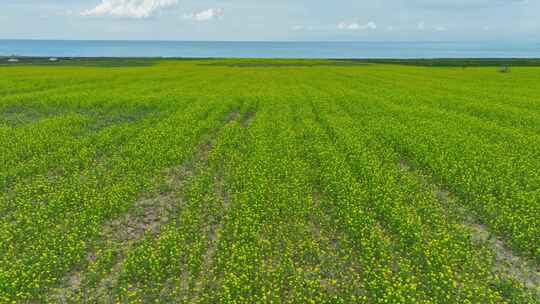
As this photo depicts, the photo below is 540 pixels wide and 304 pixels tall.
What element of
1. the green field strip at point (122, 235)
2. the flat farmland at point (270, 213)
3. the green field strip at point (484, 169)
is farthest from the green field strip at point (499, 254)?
the green field strip at point (122, 235)

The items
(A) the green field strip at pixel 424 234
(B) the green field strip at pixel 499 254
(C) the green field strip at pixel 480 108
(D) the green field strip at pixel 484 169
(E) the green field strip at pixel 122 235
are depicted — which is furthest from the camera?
(C) the green field strip at pixel 480 108

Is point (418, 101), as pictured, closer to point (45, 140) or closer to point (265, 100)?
point (265, 100)

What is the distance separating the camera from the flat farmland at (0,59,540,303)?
7.93m

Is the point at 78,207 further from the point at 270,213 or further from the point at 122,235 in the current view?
the point at 270,213

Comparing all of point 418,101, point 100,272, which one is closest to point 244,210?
point 100,272

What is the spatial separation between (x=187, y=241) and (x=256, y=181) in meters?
4.48

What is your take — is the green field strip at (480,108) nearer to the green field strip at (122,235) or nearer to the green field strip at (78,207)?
the green field strip at (122,235)

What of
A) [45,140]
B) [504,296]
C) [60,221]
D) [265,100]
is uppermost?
[265,100]

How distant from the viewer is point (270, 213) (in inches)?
443

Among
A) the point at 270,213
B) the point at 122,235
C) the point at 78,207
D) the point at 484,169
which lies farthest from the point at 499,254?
the point at 78,207

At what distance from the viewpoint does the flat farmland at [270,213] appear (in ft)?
26.0

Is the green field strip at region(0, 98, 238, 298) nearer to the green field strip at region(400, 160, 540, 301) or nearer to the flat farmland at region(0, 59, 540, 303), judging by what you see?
the flat farmland at region(0, 59, 540, 303)

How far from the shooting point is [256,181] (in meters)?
13.5

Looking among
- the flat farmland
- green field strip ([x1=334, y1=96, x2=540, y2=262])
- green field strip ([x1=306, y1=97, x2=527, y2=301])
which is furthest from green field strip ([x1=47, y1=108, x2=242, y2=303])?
green field strip ([x1=334, y1=96, x2=540, y2=262])
